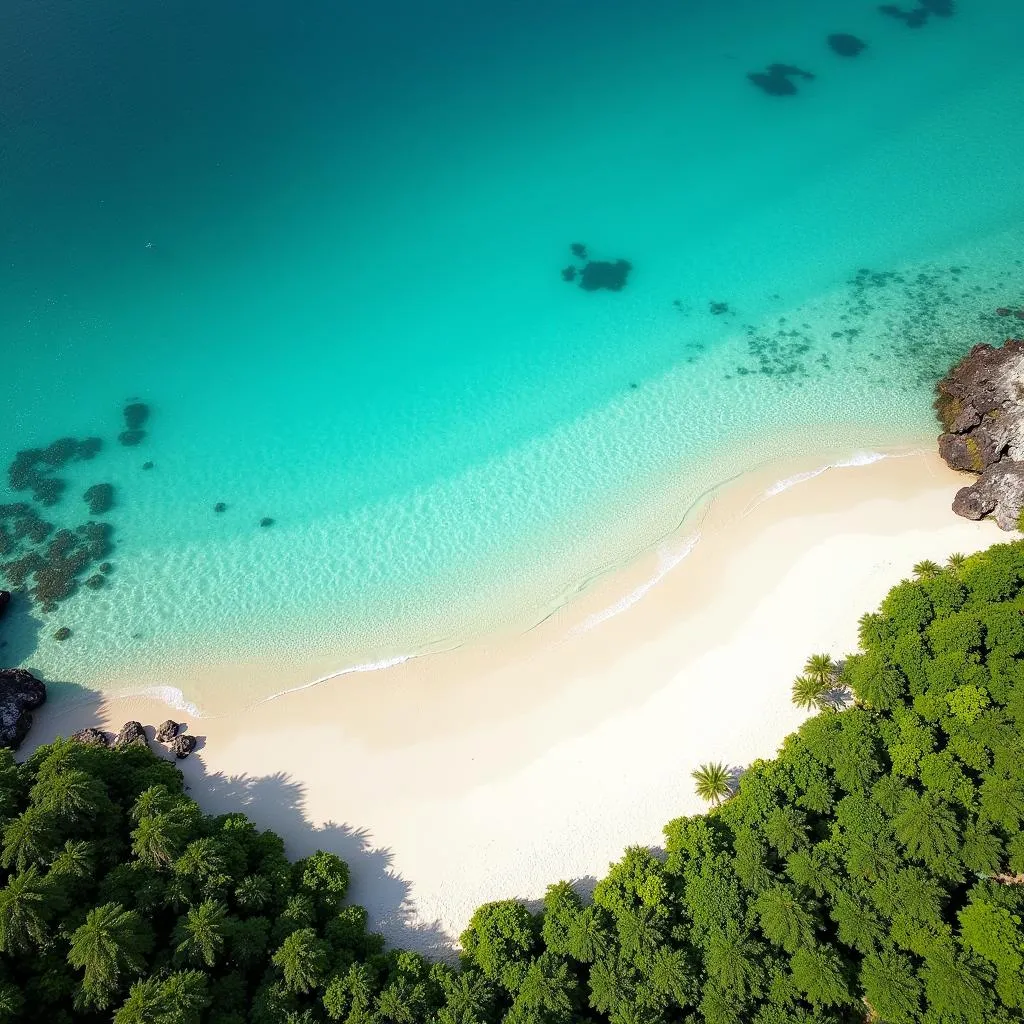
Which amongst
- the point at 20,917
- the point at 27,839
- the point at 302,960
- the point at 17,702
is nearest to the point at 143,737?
the point at 17,702

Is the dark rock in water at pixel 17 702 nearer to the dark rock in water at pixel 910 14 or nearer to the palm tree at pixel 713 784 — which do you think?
the palm tree at pixel 713 784

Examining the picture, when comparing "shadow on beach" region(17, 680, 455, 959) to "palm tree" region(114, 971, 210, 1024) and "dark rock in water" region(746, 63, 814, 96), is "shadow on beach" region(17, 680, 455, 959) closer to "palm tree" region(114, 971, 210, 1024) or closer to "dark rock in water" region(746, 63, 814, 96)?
"palm tree" region(114, 971, 210, 1024)

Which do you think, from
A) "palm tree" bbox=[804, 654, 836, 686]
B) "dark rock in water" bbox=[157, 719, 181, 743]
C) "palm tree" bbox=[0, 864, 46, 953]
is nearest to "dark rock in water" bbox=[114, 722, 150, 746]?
"dark rock in water" bbox=[157, 719, 181, 743]

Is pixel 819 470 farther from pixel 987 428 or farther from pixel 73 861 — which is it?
pixel 73 861

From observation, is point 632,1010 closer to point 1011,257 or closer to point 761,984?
point 761,984

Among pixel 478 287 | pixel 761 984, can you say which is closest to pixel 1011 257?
pixel 478 287
